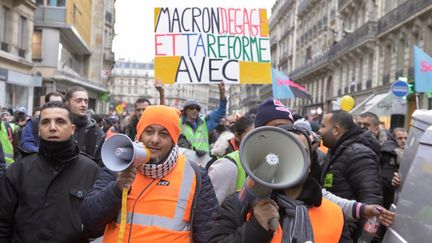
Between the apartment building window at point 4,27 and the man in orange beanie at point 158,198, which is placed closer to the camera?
the man in orange beanie at point 158,198

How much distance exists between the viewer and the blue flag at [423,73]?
1130 cm

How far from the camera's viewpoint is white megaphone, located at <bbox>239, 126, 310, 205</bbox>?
192 centimetres

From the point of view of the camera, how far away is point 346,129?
14.9 ft

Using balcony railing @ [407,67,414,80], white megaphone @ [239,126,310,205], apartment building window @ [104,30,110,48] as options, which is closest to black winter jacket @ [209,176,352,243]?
white megaphone @ [239,126,310,205]

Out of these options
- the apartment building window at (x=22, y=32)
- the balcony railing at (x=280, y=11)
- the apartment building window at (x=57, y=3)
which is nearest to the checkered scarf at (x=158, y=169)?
the apartment building window at (x=22, y=32)

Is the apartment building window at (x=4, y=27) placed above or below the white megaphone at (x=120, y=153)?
above

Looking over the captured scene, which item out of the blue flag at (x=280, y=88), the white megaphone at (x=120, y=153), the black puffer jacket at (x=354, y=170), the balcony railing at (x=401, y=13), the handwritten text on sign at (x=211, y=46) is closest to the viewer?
the white megaphone at (x=120, y=153)

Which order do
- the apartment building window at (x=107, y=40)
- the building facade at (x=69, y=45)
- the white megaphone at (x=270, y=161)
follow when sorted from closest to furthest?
the white megaphone at (x=270, y=161)
the building facade at (x=69, y=45)
the apartment building window at (x=107, y=40)

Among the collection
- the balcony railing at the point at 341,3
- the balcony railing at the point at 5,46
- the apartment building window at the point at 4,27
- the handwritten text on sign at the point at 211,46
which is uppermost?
the balcony railing at the point at 341,3

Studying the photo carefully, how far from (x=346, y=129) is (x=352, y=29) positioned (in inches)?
1279

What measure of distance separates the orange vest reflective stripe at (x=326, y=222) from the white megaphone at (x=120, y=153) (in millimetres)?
822

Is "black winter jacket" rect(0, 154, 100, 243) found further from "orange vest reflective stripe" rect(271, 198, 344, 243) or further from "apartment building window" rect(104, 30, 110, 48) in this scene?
"apartment building window" rect(104, 30, 110, 48)

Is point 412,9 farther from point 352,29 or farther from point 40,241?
point 40,241

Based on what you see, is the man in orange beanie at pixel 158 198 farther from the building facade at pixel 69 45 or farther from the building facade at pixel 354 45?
the building facade at pixel 69 45
